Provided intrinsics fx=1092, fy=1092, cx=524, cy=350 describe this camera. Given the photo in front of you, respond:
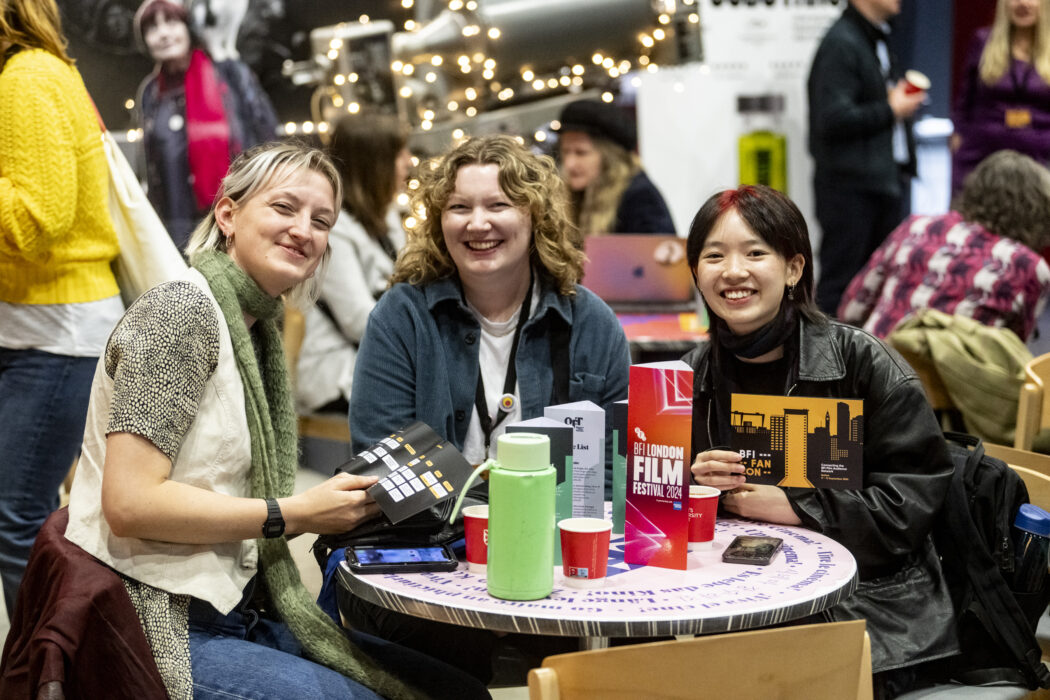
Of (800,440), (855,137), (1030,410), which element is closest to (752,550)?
(800,440)

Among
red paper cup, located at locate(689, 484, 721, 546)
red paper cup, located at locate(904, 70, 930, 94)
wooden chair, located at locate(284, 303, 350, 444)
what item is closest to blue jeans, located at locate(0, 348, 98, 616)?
red paper cup, located at locate(689, 484, 721, 546)

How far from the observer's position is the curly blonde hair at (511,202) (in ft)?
7.88

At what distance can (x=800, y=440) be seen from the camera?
188cm

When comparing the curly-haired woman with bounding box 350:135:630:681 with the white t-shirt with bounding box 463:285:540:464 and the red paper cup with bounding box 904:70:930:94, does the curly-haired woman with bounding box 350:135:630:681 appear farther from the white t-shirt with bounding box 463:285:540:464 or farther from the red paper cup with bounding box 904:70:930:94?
the red paper cup with bounding box 904:70:930:94

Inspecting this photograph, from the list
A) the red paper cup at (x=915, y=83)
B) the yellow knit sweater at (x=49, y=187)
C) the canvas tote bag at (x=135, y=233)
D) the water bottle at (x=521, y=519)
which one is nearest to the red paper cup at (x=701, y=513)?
the water bottle at (x=521, y=519)

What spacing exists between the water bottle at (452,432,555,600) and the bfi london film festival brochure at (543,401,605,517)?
21 cm

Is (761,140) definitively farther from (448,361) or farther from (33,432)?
(33,432)

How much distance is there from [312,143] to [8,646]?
1.02m

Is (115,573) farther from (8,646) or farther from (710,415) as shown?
(710,415)

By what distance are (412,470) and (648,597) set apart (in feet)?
1.46

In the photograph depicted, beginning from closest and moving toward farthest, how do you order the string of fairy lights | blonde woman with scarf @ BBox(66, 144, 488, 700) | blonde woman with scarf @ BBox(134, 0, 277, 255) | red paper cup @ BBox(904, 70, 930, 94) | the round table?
the round table < blonde woman with scarf @ BBox(66, 144, 488, 700) < blonde woman with scarf @ BBox(134, 0, 277, 255) < red paper cup @ BBox(904, 70, 930, 94) < the string of fairy lights

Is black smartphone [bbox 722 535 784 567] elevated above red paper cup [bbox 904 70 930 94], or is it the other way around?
red paper cup [bbox 904 70 930 94]

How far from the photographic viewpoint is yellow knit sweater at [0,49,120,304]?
7.94 feet

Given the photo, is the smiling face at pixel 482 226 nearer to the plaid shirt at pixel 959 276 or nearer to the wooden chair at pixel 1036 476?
the wooden chair at pixel 1036 476
